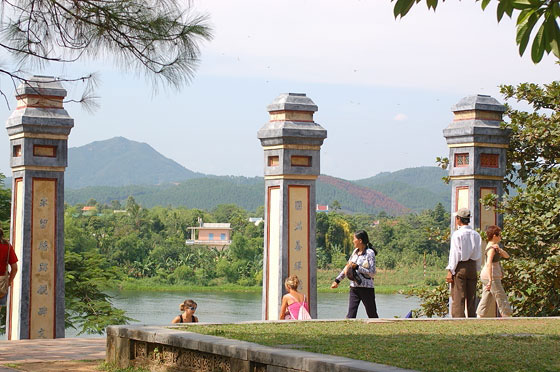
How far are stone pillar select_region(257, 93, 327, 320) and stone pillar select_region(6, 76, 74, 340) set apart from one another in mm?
2160

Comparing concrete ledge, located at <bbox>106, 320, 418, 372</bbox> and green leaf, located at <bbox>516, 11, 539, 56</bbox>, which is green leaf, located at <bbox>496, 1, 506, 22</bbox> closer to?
green leaf, located at <bbox>516, 11, 539, 56</bbox>

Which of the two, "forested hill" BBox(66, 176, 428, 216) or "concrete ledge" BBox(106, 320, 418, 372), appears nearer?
"concrete ledge" BBox(106, 320, 418, 372)

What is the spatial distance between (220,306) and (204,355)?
25360 mm

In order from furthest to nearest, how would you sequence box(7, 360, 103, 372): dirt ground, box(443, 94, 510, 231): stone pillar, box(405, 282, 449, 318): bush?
1. box(405, 282, 449, 318): bush
2. box(443, 94, 510, 231): stone pillar
3. box(7, 360, 103, 372): dirt ground

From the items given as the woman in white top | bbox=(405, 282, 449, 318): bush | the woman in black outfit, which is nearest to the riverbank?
bbox=(405, 282, 449, 318): bush

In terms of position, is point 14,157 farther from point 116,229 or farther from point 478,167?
point 116,229

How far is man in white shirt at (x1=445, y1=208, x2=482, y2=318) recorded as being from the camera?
28.4 feet

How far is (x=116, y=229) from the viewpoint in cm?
4544

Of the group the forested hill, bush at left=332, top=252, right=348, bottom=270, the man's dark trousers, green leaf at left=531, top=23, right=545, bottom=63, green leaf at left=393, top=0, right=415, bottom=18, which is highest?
the forested hill

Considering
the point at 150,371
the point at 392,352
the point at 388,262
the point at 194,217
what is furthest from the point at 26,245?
the point at 194,217

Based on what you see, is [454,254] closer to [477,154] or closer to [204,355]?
[477,154]

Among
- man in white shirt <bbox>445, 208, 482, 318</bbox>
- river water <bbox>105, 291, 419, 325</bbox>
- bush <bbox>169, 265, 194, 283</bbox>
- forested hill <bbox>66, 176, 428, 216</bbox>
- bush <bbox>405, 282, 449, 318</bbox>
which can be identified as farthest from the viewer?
forested hill <bbox>66, 176, 428, 216</bbox>

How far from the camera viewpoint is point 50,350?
766 centimetres

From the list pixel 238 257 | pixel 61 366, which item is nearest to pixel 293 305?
pixel 61 366
